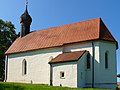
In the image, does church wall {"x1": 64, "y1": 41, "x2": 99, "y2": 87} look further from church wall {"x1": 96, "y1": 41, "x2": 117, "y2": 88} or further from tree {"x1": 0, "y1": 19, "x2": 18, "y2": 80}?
tree {"x1": 0, "y1": 19, "x2": 18, "y2": 80}

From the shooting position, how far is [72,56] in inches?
1096

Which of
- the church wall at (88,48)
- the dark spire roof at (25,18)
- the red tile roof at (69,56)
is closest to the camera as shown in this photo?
the red tile roof at (69,56)

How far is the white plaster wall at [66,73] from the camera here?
87.5ft

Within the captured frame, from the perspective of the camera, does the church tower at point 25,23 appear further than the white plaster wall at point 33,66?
Yes

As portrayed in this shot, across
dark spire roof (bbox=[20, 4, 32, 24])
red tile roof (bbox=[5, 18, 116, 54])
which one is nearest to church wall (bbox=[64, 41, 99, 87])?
red tile roof (bbox=[5, 18, 116, 54])

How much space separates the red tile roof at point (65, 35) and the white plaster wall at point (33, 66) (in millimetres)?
779

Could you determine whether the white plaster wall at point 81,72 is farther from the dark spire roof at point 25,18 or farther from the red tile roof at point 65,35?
the dark spire roof at point 25,18

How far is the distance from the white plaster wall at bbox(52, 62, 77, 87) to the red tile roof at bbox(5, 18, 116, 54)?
11.5 feet

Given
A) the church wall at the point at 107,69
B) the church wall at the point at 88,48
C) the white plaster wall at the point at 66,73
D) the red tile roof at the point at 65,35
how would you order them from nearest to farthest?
the white plaster wall at the point at 66,73, the church wall at the point at 107,69, the church wall at the point at 88,48, the red tile roof at the point at 65,35

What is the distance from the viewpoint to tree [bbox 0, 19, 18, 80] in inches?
1919

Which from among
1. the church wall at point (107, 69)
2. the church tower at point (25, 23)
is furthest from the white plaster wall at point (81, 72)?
the church tower at point (25, 23)

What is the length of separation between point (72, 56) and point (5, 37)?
25.1 metres

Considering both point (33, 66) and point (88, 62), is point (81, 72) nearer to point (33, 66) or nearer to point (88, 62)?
point (88, 62)

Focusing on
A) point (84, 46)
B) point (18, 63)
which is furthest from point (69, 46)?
point (18, 63)
